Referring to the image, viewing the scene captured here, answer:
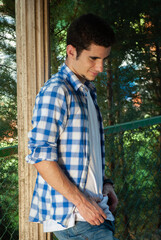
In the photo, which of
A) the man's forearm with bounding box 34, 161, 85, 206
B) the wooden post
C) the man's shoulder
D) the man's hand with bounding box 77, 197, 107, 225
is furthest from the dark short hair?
the man's hand with bounding box 77, 197, 107, 225

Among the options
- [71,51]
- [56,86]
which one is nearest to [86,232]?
[56,86]

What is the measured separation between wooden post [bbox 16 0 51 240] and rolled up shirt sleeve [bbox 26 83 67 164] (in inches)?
13.9

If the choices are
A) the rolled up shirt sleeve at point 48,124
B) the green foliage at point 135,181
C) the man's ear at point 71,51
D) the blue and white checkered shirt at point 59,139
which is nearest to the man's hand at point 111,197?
the blue and white checkered shirt at point 59,139

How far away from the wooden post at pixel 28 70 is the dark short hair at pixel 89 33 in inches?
10.5

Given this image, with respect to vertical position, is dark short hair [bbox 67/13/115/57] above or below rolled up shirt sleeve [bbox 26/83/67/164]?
above

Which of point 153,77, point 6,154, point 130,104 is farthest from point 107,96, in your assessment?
point 6,154

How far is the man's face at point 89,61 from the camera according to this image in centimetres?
110

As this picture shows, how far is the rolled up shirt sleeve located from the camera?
0.96m

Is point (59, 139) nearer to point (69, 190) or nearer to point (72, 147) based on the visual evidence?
point (72, 147)

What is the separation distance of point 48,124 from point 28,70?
17.3 inches

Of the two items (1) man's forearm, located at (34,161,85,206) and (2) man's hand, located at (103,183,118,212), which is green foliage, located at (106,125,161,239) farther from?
(1) man's forearm, located at (34,161,85,206)

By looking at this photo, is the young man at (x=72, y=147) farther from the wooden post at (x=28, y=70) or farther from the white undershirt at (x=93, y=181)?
the wooden post at (x=28, y=70)

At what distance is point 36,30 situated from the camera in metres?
1.33

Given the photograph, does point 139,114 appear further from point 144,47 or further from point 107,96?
point 144,47
